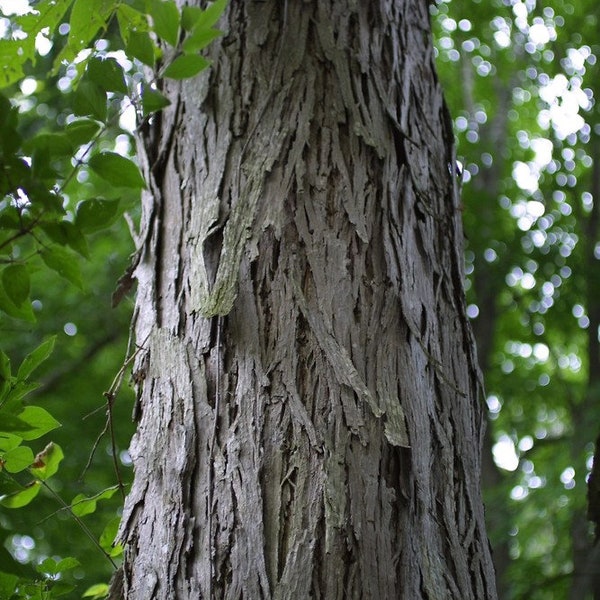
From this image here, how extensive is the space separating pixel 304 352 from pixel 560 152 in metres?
5.71

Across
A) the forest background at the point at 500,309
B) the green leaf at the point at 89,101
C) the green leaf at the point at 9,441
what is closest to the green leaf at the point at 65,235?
the green leaf at the point at 89,101

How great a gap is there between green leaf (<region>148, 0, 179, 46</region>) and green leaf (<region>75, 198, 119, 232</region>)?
1.03 feet

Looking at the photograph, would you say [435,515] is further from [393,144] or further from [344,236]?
[393,144]

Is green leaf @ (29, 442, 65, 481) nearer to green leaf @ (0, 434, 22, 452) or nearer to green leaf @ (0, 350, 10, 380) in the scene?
green leaf @ (0, 434, 22, 452)

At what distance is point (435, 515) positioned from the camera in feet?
4.10

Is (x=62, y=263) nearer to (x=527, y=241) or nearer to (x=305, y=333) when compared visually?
(x=305, y=333)

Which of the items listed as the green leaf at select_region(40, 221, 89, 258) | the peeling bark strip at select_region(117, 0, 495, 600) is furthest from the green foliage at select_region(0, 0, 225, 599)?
the peeling bark strip at select_region(117, 0, 495, 600)

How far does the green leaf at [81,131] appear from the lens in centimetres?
112

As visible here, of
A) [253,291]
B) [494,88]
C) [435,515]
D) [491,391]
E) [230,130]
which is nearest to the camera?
[435,515]

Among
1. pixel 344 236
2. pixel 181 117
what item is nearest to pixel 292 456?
pixel 344 236

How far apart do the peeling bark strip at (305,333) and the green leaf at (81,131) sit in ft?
1.15

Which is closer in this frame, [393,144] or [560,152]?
[393,144]

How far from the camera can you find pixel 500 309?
6.09m

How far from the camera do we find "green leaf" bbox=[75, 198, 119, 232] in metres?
1.08
